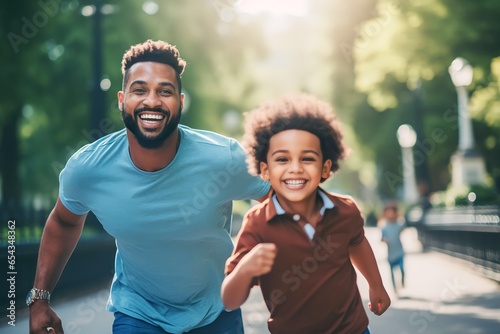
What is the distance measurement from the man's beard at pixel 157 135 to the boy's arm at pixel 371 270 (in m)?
0.93

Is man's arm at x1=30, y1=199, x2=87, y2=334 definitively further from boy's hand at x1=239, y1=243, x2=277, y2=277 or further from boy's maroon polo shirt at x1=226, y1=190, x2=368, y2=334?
boy's hand at x1=239, y1=243, x2=277, y2=277

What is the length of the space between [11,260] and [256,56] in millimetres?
19855

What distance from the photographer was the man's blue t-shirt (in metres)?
3.89

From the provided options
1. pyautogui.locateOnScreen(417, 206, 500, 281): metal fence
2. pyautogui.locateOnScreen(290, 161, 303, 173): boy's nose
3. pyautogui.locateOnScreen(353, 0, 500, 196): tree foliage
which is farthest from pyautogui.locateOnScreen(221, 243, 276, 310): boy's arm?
pyautogui.locateOnScreen(353, 0, 500, 196): tree foliage

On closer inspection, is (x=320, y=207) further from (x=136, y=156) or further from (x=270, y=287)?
(x=136, y=156)

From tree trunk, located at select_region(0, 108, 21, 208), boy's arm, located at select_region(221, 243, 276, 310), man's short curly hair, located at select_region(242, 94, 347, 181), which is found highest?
tree trunk, located at select_region(0, 108, 21, 208)

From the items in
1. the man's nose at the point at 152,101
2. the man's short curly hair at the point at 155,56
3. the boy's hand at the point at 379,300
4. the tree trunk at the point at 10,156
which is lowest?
the boy's hand at the point at 379,300

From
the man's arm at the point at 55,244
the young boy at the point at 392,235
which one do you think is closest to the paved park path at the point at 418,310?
the young boy at the point at 392,235

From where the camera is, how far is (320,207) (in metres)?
3.51

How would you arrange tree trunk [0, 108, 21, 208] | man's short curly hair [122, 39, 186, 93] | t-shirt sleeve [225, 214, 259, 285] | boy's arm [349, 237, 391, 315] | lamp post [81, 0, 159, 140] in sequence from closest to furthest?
t-shirt sleeve [225, 214, 259, 285]
boy's arm [349, 237, 391, 315]
man's short curly hair [122, 39, 186, 93]
lamp post [81, 0, 159, 140]
tree trunk [0, 108, 21, 208]

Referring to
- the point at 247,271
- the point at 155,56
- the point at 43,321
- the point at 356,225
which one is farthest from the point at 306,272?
the point at 43,321

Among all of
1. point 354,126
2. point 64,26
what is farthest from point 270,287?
point 354,126

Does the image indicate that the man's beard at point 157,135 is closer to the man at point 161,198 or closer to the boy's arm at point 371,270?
the man at point 161,198

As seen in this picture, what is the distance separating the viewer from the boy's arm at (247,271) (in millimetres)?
3078
